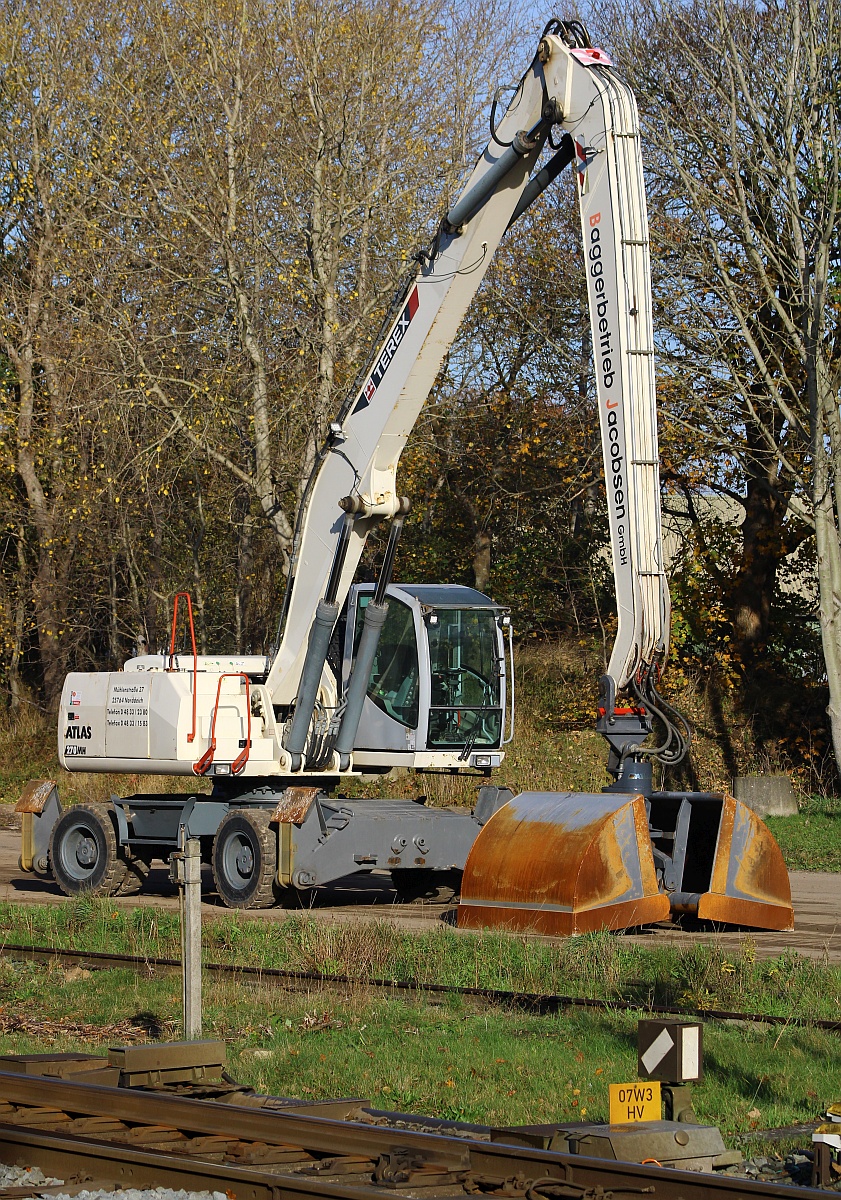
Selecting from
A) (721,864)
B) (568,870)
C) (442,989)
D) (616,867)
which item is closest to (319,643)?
(568,870)

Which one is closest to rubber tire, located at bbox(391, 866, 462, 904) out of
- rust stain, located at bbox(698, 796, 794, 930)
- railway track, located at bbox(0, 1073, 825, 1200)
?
rust stain, located at bbox(698, 796, 794, 930)

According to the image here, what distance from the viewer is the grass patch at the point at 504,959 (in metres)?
10.0

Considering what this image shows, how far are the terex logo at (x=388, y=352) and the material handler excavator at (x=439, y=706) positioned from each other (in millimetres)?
20

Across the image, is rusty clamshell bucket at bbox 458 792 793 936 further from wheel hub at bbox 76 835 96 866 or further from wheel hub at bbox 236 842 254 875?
wheel hub at bbox 76 835 96 866

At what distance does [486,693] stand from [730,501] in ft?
60.0

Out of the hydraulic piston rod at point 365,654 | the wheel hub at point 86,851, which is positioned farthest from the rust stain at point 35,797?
the hydraulic piston rod at point 365,654

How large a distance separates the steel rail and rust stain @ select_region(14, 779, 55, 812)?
5.01m

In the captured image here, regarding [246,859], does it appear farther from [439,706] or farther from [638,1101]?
[638,1101]

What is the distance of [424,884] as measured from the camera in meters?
16.8

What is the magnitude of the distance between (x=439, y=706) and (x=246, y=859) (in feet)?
8.35

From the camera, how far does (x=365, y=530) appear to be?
607 inches

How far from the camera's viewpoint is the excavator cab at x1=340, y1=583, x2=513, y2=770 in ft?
52.3

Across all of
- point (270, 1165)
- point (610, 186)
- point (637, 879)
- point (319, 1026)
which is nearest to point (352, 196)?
point (610, 186)

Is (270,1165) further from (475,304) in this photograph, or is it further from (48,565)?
(48,565)
